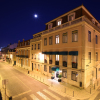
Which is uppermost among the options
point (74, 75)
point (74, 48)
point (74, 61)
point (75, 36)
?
point (75, 36)

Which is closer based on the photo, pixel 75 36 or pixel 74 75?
pixel 74 75

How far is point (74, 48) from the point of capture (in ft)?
43.7

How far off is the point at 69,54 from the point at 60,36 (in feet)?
15.1

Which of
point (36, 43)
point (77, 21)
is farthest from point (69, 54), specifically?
point (36, 43)

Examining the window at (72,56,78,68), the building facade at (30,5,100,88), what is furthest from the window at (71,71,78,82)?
the window at (72,56,78,68)

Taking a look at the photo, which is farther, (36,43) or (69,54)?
(36,43)

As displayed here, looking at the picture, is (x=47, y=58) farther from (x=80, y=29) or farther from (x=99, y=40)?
(x=99, y=40)

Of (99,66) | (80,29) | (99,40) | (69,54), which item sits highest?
(80,29)

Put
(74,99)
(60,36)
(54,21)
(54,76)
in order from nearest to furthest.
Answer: (74,99), (60,36), (54,76), (54,21)

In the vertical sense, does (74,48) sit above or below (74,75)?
above

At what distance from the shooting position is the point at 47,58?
18797mm

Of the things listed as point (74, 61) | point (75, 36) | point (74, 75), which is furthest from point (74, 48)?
point (74, 75)

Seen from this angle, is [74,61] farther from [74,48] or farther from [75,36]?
[75,36]

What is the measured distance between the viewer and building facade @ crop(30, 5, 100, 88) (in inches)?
487
